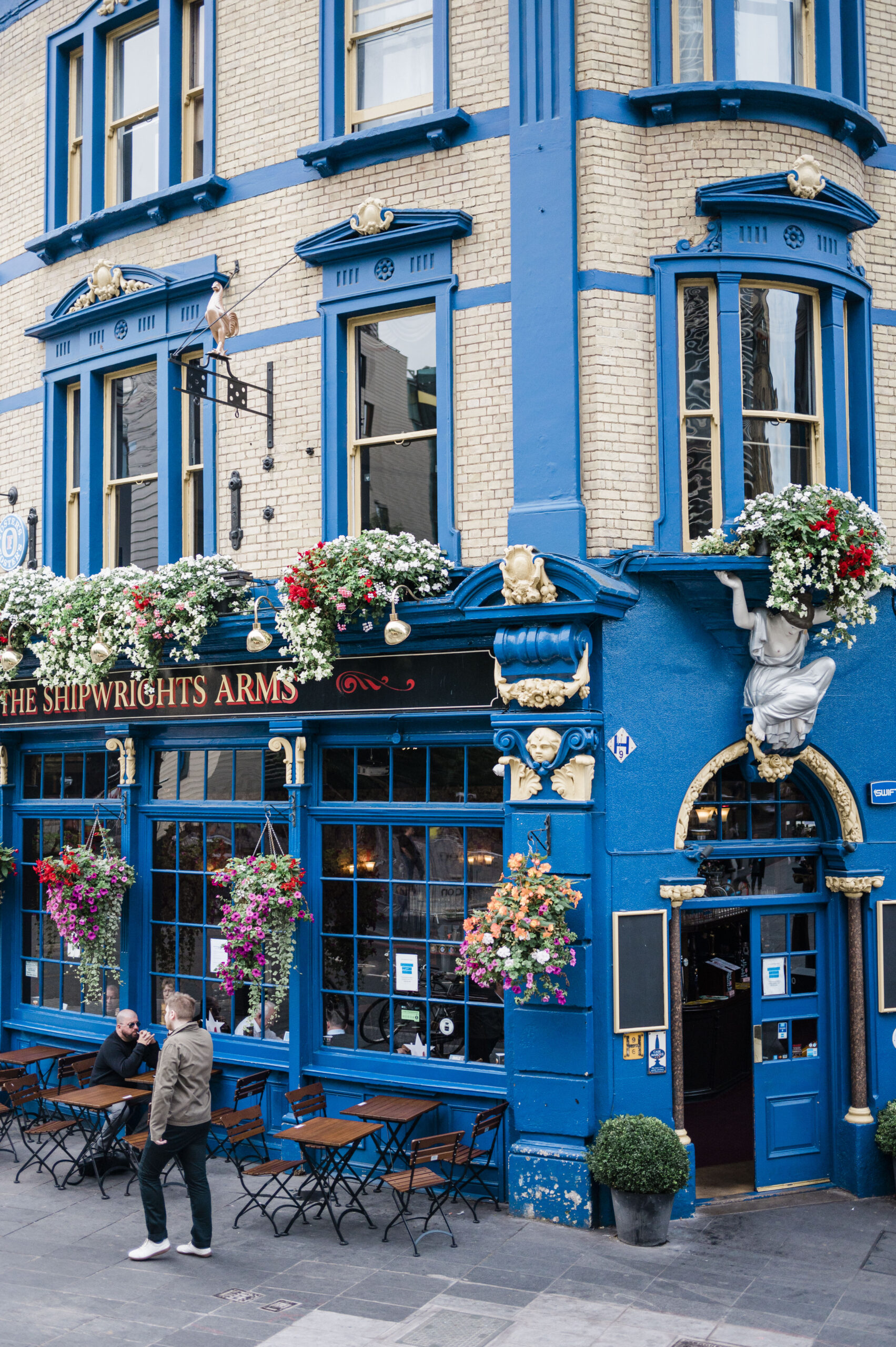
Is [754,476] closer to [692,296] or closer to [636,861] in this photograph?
[692,296]

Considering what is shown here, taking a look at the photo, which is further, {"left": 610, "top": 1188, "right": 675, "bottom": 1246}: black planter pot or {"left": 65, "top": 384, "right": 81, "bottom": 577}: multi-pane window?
{"left": 65, "top": 384, "right": 81, "bottom": 577}: multi-pane window

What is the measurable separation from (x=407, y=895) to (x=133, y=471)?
5589 millimetres

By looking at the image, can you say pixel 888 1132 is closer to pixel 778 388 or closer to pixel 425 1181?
pixel 425 1181

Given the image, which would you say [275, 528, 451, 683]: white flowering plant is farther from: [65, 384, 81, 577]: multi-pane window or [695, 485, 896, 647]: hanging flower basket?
[65, 384, 81, 577]: multi-pane window

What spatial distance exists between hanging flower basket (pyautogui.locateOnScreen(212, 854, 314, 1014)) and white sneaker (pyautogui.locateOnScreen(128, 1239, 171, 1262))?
91.4 inches

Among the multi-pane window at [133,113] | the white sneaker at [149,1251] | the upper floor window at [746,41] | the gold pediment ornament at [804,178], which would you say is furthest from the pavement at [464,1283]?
the multi-pane window at [133,113]

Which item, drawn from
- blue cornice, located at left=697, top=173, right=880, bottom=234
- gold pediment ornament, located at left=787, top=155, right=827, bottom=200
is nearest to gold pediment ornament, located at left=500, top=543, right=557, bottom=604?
blue cornice, located at left=697, top=173, right=880, bottom=234

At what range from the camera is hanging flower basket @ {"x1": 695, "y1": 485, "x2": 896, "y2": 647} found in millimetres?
9125

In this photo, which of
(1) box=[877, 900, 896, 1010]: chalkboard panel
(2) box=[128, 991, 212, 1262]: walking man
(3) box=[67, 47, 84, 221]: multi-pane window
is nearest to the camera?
(2) box=[128, 991, 212, 1262]: walking man

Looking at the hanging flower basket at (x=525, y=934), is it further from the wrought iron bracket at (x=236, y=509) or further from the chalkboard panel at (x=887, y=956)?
the wrought iron bracket at (x=236, y=509)

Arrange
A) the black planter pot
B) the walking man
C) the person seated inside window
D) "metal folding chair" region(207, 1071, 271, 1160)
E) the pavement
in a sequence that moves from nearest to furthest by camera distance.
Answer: the pavement → the walking man → the black planter pot → "metal folding chair" region(207, 1071, 271, 1160) → the person seated inside window

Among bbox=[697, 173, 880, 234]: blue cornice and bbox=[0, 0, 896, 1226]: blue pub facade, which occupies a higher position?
bbox=[697, 173, 880, 234]: blue cornice

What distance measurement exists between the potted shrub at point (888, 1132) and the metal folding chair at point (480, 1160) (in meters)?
3.06

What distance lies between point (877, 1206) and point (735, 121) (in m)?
8.78
